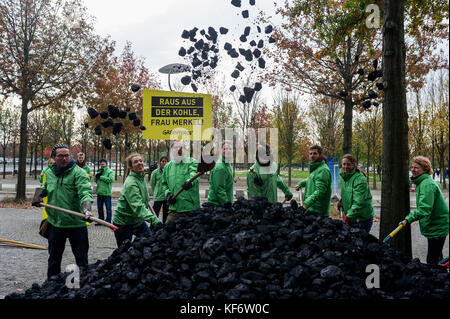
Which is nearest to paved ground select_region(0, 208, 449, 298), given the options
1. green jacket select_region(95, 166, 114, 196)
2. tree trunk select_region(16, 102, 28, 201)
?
green jacket select_region(95, 166, 114, 196)

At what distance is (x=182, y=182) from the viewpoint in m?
6.10

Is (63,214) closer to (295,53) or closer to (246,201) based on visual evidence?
(246,201)

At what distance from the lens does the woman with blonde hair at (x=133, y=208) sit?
15.3ft

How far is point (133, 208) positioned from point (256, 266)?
73.4 inches

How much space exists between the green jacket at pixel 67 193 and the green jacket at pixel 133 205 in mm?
383

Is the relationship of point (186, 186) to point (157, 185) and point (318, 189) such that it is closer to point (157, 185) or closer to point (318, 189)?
point (318, 189)

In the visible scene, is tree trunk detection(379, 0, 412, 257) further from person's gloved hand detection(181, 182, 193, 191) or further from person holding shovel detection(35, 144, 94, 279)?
person holding shovel detection(35, 144, 94, 279)

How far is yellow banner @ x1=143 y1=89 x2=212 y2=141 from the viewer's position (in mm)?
9195

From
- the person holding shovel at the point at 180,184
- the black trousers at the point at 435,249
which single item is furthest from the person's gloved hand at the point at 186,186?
the black trousers at the point at 435,249

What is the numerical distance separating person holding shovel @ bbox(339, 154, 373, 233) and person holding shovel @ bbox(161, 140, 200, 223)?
2242 millimetres

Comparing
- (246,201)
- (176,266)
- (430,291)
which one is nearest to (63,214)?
(176,266)

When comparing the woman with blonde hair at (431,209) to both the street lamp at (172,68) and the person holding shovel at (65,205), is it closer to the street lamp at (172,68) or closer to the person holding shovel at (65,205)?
the person holding shovel at (65,205)

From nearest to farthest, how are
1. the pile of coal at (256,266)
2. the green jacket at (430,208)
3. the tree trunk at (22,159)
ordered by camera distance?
1. the pile of coal at (256,266)
2. the green jacket at (430,208)
3. the tree trunk at (22,159)

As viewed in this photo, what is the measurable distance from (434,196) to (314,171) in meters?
1.63
